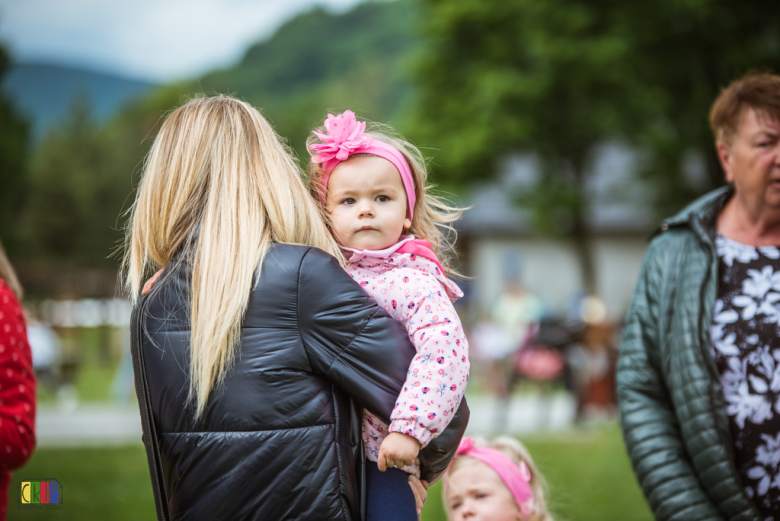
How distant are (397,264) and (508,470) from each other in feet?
3.79

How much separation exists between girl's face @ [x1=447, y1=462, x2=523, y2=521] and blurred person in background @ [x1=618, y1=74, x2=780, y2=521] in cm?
48

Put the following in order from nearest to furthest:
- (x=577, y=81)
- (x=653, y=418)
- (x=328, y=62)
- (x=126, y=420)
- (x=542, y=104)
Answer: (x=653, y=418)
(x=126, y=420)
(x=577, y=81)
(x=542, y=104)
(x=328, y=62)

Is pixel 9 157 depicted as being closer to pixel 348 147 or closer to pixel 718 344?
pixel 348 147

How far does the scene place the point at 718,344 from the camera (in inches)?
106

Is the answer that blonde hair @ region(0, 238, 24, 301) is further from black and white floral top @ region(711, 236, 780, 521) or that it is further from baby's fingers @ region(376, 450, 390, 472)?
black and white floral top @ region(711, 236, 780, 521)

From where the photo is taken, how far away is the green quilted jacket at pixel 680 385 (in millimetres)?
2607

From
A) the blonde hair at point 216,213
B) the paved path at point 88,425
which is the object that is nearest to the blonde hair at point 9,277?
the blonde hair at point 216,213

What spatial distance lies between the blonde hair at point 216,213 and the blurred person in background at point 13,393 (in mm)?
740

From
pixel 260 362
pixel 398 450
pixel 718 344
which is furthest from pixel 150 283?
pixel 718 344

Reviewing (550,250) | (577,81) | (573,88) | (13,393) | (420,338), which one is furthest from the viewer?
(550,250)

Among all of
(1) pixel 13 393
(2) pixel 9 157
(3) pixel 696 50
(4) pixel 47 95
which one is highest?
(4) pixel 47 95

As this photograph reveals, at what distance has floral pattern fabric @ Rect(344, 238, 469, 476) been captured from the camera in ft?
6.39

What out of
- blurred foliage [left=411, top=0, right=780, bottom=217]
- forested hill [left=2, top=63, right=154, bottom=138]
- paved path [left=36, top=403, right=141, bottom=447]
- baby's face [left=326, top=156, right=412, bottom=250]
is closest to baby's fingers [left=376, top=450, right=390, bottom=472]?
baby's face [left=326, top=156, right=412, bottom=250]

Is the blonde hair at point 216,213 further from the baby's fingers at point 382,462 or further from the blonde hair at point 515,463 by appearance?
the blonde hair at point 515,463
